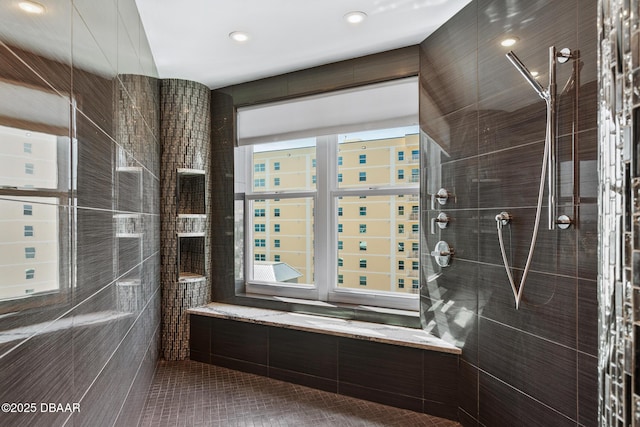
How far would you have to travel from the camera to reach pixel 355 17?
2.26 metres

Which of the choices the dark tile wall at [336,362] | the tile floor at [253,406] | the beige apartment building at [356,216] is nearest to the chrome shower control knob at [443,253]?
the beige apartment building at [356,216]

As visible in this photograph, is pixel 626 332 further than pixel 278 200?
No

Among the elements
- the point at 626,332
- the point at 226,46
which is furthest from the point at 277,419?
the point at 226,46

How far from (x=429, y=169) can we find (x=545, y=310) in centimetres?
114

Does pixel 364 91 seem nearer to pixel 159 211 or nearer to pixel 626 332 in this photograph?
pixel 159 211

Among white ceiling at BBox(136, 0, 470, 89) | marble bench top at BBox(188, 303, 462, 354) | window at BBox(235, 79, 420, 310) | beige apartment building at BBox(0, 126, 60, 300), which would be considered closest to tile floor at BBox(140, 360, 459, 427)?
marble bench top at BBox(188, 303, 462, 354)

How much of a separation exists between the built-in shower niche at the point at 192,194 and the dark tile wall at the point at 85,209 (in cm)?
94

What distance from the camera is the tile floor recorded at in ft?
7.41

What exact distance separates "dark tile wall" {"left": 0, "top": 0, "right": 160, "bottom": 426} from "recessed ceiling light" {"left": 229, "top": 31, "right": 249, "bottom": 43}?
1.74 feet

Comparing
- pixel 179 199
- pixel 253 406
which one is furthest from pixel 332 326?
pixel 179 199

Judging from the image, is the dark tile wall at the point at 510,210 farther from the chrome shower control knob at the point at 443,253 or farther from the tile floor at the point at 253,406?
the tile floor at the point at 253,406

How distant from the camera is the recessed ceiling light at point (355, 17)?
222cm

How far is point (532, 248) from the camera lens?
5.66 ft

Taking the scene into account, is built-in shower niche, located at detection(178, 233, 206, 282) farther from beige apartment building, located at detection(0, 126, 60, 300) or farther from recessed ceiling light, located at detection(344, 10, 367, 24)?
beige apartment building, located at detection(0, 126, 60, 300)
